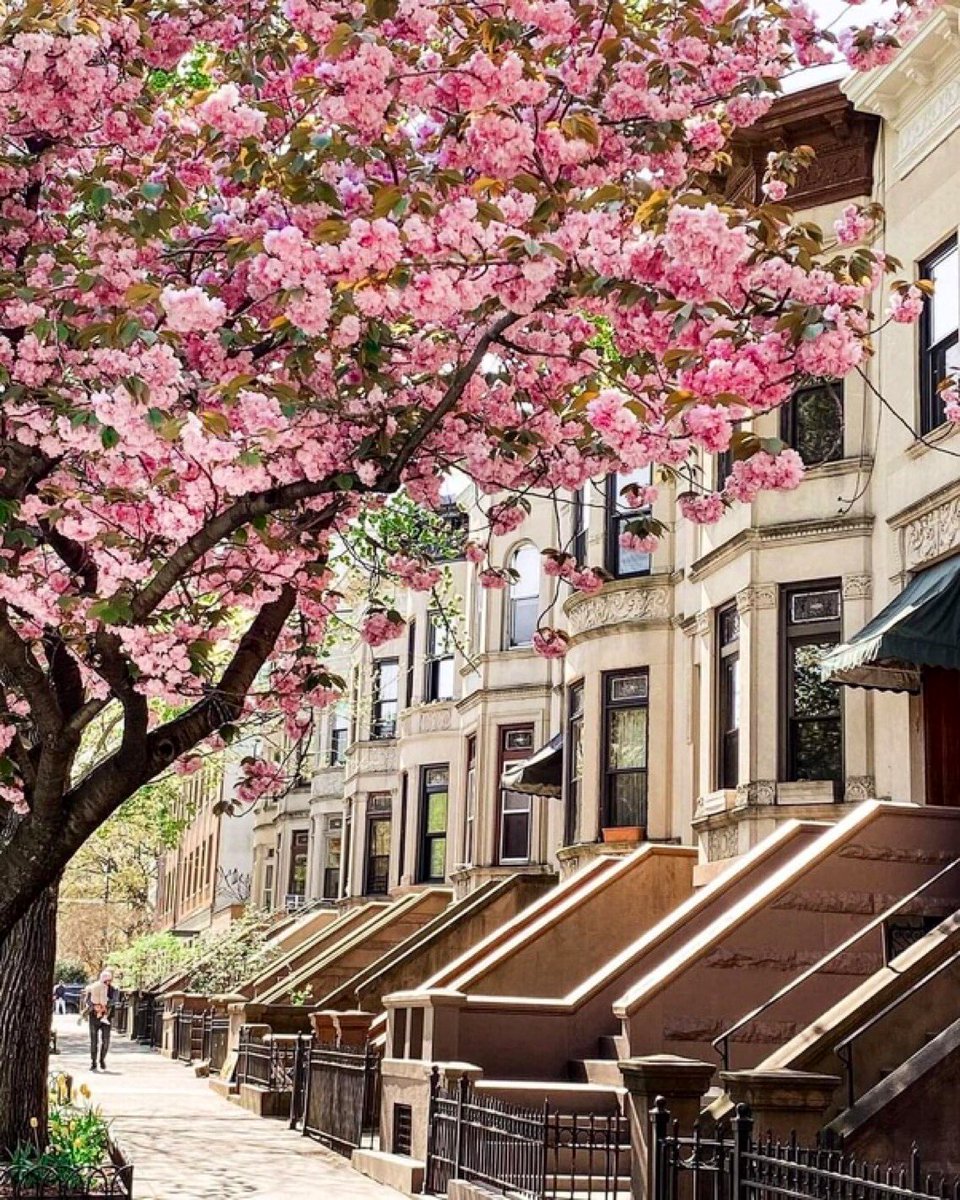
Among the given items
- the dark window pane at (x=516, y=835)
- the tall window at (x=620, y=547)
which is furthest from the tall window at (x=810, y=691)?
the dark window pane at (x=516, y=835)

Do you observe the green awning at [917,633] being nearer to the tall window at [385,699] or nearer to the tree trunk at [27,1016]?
the tree trunk at [27,1016]

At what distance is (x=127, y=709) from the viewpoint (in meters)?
9.60

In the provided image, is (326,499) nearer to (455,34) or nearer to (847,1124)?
(455,34)

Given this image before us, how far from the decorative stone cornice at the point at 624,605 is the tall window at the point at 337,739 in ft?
73.0

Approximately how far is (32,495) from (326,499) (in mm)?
1763

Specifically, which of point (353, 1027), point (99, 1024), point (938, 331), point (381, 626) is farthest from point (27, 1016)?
point (99, 1024)

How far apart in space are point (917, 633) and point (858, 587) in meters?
2.99

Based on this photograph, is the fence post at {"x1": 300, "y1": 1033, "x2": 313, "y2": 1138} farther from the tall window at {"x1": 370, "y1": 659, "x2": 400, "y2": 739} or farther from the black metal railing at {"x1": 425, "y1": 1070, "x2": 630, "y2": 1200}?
the tall window at {"x1": 370, "y1": 659, "x2": 400, "y2": 739}

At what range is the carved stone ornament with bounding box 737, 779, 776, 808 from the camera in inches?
699

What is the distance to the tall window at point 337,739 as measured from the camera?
146 feet

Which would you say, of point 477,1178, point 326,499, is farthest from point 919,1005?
point 326,499

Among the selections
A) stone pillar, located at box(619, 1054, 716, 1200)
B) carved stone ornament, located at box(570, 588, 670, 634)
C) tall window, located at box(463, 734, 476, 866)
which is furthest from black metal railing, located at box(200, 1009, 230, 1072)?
→ stone pillar, located at box(619, 1054, 716, 1200)

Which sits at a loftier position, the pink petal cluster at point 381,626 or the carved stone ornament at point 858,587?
the carved stone ornament at point 858,587

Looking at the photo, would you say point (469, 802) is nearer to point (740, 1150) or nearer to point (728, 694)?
point (728, 694)
